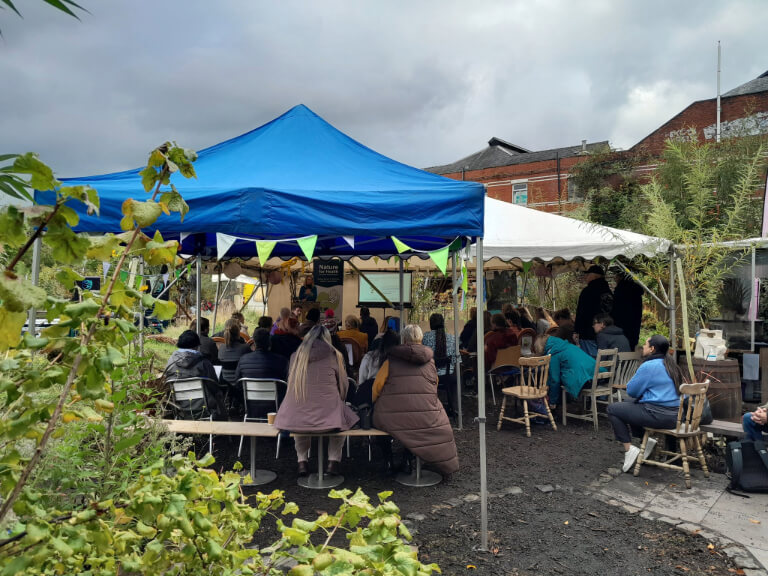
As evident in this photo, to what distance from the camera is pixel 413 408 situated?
4434 mm

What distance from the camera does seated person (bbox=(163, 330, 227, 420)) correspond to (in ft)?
16.4

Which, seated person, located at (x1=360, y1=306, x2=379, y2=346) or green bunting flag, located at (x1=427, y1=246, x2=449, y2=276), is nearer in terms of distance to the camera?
green bunting flag, located at (x1=427, y1=246, x2=449, y2=276)

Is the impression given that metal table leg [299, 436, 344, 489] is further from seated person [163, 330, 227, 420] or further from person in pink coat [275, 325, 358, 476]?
seated person [163, 330, 227, 420]

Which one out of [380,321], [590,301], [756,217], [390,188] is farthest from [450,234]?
[756,217]

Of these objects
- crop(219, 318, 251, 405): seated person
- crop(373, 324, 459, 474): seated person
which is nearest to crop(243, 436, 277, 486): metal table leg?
crop(373, 324, 459, 474): seated person

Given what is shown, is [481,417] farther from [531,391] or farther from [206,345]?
[206,345]

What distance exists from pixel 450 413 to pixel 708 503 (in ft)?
10.3

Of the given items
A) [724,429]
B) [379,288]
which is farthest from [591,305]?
[379,288]

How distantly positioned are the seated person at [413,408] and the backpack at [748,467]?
2.28 m

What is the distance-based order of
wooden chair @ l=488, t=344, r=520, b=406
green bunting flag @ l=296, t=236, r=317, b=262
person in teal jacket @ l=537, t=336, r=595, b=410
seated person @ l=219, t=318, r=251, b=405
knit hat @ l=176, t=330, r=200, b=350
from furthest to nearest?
wooden chair @ l=488, t=344, r=520, b=406 < person in teal jacket @ l=537, t=336, r=595, b=410 < seated person @ l=219, t=318, r=251, b=405 < knit hat @ l=176, t=330, r=200, b=350 < green bunting flag @ l=296, t=236, r=317, b=262

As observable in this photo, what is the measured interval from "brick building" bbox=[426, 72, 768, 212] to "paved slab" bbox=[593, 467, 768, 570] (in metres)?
21.8

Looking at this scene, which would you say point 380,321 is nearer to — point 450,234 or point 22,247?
point 450,234

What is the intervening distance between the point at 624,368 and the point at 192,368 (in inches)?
214

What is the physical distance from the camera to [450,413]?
273 inches
